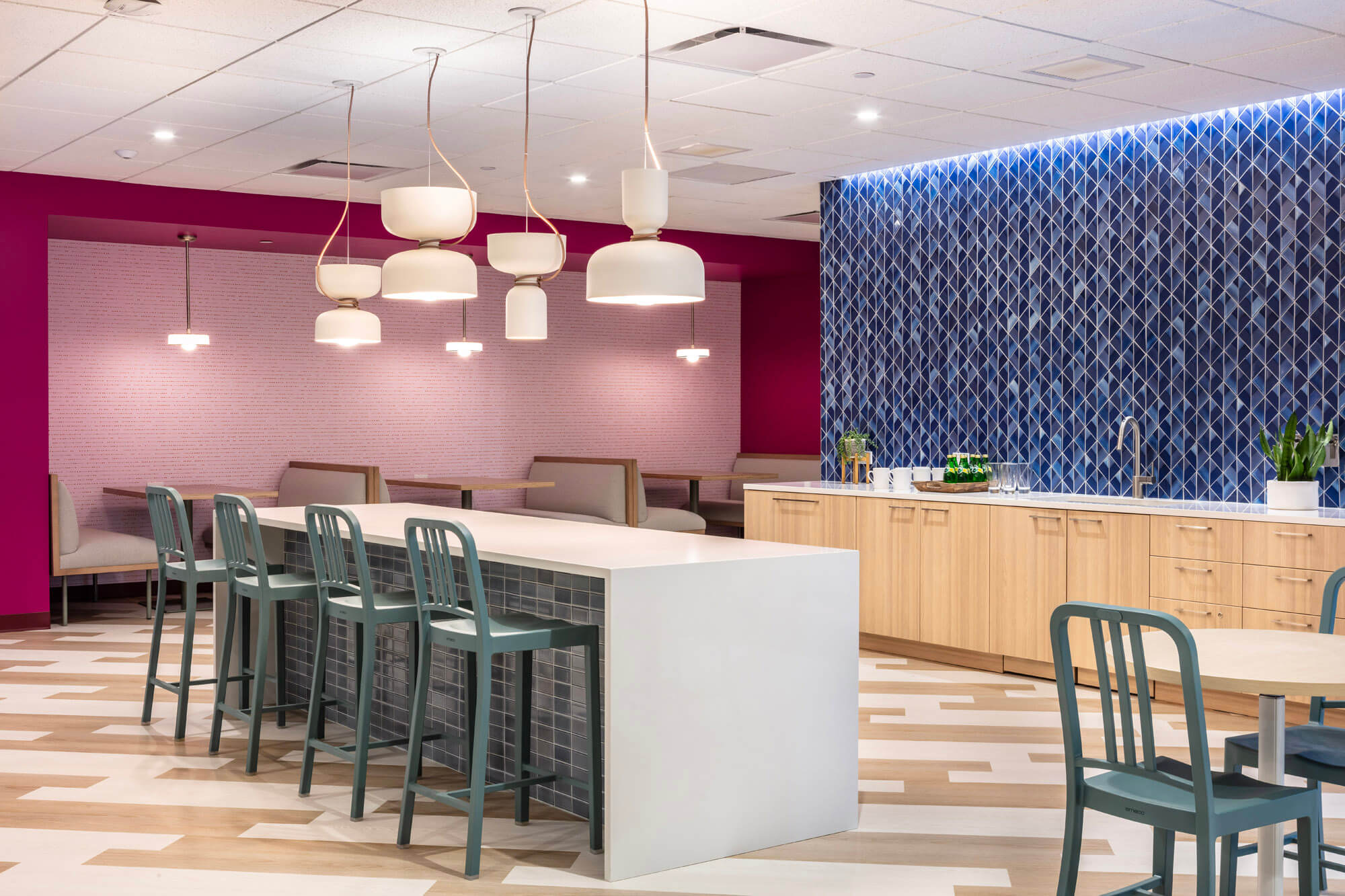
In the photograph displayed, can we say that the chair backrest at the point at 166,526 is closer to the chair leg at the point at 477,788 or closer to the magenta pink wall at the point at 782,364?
the chair leg at the point at 477,788

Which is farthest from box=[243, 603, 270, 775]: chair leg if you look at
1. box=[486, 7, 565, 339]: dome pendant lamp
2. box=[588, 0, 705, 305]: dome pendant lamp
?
box=[588, 0, 705, 305]: dome pendant lamp

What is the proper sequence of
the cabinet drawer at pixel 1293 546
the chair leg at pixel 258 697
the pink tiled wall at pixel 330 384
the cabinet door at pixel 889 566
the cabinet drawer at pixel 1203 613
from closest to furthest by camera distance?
the chair leg at pixel 258 697
the cabinet drawer at pixel 1293 546
the cabinet drawer at pixel 1203 613
the cabinet door at pixel 889 566
the pink tiled wall at pixel 330 384

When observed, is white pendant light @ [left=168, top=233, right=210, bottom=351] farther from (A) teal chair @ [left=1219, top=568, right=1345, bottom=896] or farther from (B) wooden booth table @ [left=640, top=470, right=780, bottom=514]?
(A) teal chair @ [left=1219, top=568, right=1345, bottom=896]

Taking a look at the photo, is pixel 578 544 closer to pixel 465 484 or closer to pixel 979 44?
pixel 979 44

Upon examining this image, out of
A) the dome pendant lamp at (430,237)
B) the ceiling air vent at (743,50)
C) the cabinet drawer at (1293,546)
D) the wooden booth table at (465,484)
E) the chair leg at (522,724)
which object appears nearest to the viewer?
the chair leg at (522,724)

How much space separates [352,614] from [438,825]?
718mm

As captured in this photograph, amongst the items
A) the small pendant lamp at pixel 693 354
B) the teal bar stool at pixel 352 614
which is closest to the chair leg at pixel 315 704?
the teal bar stool at pixel 352 614

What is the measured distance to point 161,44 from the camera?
16.2 ft

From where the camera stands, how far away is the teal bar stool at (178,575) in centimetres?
505

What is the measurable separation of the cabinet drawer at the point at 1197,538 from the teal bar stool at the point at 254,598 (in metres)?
3.52

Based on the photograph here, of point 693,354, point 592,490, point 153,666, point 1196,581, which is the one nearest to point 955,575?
point 1196,581

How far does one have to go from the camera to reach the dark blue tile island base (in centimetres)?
409

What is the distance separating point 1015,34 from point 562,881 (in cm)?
341

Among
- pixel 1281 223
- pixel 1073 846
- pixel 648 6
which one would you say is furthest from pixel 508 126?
pixel 1073 846
